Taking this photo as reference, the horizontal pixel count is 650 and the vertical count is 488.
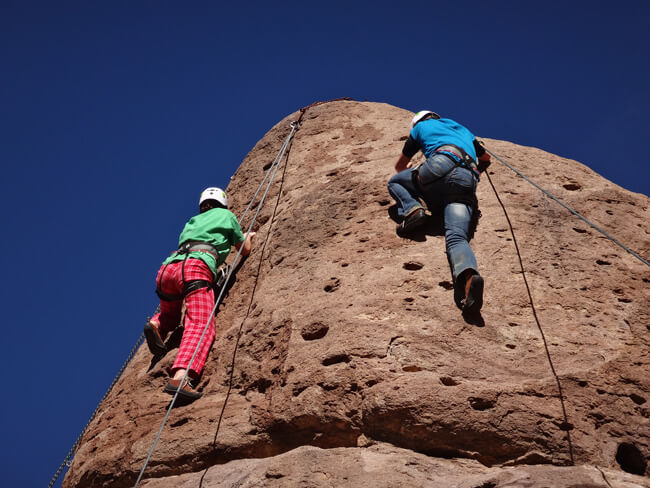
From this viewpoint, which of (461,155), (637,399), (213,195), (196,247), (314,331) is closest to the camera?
(637,399)

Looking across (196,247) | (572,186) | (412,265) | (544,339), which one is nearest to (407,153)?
(412,265)

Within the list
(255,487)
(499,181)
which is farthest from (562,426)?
(499,181)

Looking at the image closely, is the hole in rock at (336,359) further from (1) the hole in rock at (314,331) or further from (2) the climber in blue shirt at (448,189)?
(2) the climber in blue shirt at (448,189)

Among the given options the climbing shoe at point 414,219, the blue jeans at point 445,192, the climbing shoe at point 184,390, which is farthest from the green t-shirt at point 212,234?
the climbing shoe at point 414,219

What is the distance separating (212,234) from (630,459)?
12.8ft

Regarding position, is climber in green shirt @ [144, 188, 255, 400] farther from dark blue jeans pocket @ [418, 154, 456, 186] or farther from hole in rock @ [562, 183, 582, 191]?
hole in rock @ [562, 183, 582, 191]

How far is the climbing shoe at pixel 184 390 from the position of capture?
4582 mm

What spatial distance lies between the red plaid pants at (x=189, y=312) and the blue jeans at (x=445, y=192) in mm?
1879

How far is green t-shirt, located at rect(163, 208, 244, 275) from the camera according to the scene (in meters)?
5.58

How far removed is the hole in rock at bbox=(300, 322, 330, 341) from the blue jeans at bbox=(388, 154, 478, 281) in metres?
1.14

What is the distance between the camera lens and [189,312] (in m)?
5.20

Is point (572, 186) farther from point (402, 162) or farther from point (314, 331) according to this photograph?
point (314, 331)

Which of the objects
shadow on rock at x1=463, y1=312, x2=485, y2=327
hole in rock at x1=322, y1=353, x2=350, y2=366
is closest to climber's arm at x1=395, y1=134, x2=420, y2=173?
shadow on rock at x1=463, y1=312, x2=485, y2=327

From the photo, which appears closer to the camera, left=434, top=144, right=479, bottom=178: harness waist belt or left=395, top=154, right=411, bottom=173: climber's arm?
left=434, top=144, right=479, bottom=178: harness waist belt
